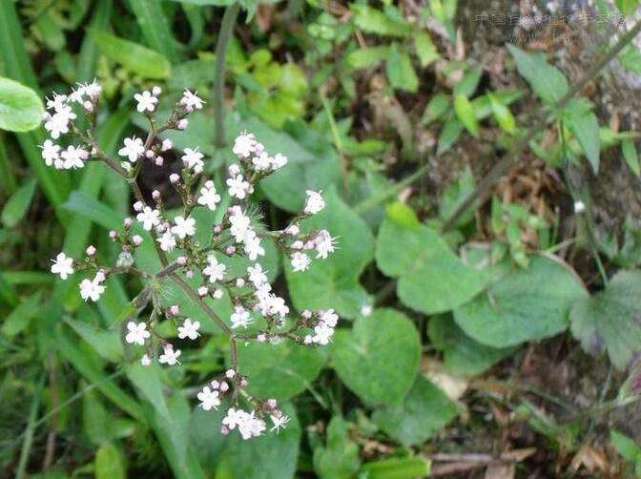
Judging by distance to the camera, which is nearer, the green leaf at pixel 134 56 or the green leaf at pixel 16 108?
the green leaf at pixel 16 108

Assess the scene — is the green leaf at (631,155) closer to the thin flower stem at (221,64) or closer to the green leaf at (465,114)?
the green leaf at (465,114)

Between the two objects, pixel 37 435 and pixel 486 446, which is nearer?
pixel 37 435

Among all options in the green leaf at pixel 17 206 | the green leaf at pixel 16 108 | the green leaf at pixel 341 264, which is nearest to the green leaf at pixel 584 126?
the green leaf at pixel 341 264

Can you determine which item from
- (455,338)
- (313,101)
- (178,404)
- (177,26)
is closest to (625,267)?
(455,338)

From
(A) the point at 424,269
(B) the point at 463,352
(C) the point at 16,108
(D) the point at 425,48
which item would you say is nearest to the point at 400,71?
(D) the point at 425,48

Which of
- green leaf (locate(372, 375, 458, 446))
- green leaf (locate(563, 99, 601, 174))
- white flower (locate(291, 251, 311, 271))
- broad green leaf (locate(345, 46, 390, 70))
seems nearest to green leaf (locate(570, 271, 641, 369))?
green leaf (locate(372, 375, 458, 446))

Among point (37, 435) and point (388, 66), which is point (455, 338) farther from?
point (37, 435)
